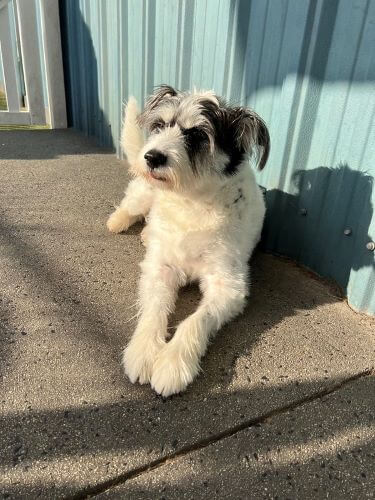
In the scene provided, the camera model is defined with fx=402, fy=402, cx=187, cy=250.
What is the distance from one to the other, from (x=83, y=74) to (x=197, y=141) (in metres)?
4.60

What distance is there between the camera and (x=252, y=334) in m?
2.44

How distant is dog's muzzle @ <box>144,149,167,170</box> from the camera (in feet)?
7.55

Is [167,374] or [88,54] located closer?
[167,374]

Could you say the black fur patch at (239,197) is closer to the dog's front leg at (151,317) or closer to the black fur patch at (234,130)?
the black fur patch at (234,130)

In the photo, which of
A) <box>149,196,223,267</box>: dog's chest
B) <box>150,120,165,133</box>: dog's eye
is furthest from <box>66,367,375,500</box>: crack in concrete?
<box>150,120,165,133</box>: dog's eye

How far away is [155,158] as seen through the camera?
7.56ft

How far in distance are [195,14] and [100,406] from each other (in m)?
3.59

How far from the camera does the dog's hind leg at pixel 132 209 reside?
3.58m

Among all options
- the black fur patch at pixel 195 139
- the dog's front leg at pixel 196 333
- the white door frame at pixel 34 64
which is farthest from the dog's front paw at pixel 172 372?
the white door frame at pixel 34 64

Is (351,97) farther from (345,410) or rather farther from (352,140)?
(345,410)

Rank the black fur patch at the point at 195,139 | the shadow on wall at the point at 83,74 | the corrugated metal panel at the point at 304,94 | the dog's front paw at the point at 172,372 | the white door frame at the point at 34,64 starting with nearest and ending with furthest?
the dog's front paw at the point at 172,372 < the black fur patch at the point at 195,139 < the corrugated metal panel at the point at 304,94 < the shadow on wall at the point at 83,74 < the white door frame at the point at 34,64

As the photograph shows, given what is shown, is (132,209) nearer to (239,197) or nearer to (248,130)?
(239,197)

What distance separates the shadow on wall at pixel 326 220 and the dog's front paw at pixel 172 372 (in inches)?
54.3

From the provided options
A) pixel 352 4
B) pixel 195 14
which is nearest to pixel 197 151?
pixel 352 4
